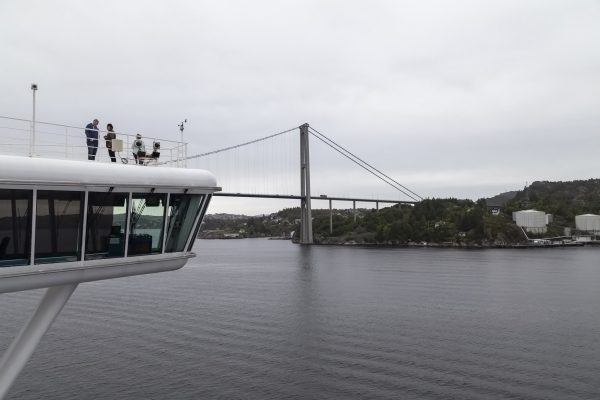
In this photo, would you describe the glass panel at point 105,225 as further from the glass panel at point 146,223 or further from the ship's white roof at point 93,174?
the ship's white roof at point 93,174

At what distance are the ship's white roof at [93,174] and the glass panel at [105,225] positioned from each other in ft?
1.06

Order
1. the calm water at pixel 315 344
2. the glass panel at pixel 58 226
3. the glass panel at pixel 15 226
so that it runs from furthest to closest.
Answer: the calm water at pixel 315 344 → the glass panel at pixel 58 226 → the glass panel at pixel 15 226

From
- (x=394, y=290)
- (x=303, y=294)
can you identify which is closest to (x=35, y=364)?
(x=303, y=294)

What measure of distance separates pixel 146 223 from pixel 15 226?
2.37 meters

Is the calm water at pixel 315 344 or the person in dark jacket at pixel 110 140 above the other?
the person in dark jacket at pixel 110 140

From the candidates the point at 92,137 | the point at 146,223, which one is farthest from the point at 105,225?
the point at 92,137

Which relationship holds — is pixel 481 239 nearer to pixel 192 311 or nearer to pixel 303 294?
pixel 303 294

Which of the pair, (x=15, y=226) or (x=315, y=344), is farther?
(x=315, y=344)

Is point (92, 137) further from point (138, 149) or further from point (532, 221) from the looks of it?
point (532, 221)

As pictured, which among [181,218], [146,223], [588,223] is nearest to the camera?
[146,223]

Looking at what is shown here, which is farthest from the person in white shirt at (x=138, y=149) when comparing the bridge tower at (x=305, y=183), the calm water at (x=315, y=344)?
the bridge tower at (x=305, y=183)

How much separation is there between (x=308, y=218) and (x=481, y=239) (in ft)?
170

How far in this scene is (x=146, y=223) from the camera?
Result: 959 cm

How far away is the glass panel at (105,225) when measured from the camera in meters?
8.64
